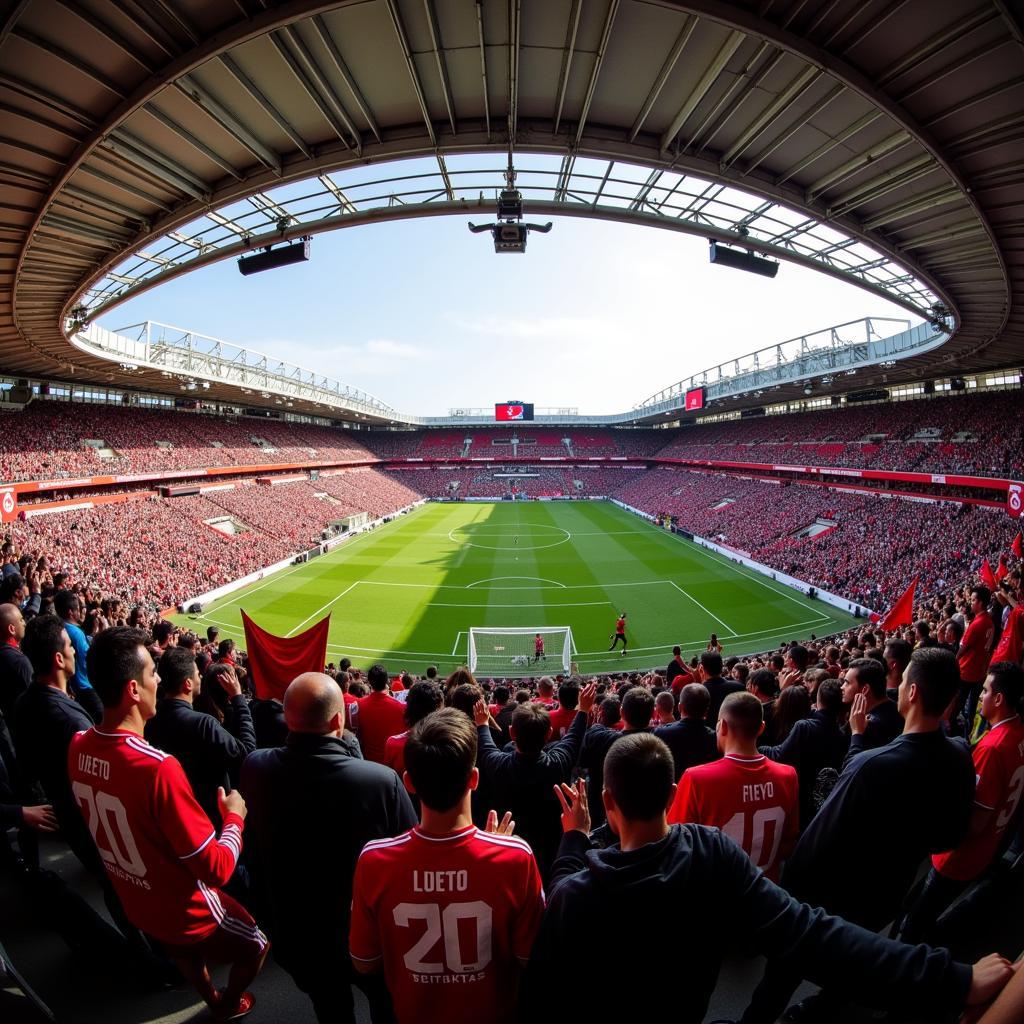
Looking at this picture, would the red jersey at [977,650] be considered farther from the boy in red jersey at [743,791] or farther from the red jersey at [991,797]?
the boy in red jersey at [743,791]

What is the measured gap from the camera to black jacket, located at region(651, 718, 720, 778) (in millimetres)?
4125

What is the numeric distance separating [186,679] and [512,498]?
67791 millimetres

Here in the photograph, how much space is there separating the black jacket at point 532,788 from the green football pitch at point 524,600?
16.8 metres

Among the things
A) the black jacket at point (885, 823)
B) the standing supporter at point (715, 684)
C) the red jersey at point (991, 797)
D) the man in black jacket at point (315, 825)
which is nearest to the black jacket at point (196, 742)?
the man in black jacket at point (315, 825)

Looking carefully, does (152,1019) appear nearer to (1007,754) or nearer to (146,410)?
(1007,754)

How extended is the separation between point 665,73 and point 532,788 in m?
9.19

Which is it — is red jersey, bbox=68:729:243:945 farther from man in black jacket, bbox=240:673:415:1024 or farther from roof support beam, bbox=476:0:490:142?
roof support beam, bbox=476:0:490:142

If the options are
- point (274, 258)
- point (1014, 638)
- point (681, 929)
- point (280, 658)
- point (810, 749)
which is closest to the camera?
point (681, 929)

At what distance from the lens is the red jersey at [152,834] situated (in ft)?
8.39

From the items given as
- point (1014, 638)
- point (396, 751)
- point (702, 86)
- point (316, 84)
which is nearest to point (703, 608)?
point (1014, 638)

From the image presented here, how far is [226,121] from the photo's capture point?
8117mm

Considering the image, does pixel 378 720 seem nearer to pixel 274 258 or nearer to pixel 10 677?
pixel 10 677

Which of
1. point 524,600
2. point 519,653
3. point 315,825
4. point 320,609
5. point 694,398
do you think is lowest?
point 519,653

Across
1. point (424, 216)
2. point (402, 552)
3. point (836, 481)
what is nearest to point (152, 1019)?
point (424, 216)
